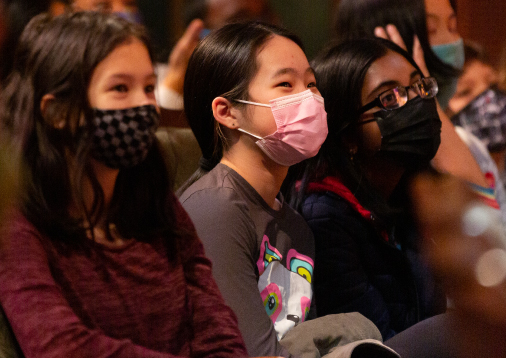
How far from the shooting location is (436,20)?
2.57 m

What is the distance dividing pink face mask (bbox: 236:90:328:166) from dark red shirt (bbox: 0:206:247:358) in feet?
1.36

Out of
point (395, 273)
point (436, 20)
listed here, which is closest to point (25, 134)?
point (395, 273)

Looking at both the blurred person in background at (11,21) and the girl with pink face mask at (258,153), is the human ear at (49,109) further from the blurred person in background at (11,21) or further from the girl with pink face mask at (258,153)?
the girl with pink face mask at (258,153)

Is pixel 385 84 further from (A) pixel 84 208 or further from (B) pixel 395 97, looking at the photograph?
(A) pixel 84 208

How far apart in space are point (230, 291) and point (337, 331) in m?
0.29

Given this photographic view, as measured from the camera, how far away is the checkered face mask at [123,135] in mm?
1079

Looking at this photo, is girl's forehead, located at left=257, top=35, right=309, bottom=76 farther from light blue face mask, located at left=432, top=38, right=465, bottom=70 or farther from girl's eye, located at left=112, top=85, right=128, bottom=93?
light blue face mask, located at left=432, top=38, right=465, bottom=70

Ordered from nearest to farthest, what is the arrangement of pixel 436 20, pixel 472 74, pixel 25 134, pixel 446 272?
1. pixel 25 134
2. pixel 446 272
3. pixel 436 20
4. pixel 472 74

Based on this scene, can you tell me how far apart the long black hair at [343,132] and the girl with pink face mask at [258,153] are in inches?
10.3

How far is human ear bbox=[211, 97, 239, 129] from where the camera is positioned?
1.59m

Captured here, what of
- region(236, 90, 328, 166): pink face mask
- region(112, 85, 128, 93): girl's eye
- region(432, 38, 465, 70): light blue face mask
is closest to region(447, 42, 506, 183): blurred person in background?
region(432, 38, 465, 70): light blue face mask

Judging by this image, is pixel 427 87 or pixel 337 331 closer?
pixel 337 331

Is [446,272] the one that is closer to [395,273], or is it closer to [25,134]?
[395,273]

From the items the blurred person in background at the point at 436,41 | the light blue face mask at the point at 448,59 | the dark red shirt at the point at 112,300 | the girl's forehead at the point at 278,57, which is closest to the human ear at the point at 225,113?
→ the girl's forehead at the point at 278,57
